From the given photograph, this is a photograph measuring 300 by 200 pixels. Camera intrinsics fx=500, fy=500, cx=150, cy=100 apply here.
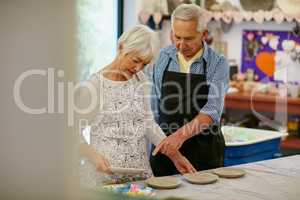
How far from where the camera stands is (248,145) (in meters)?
2.65

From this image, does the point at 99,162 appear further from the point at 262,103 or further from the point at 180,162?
the point at 262,103

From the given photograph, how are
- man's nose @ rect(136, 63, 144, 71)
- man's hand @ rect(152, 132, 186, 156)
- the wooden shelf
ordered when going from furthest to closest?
the wooden shelf
man's hand @ rect(152, 132, 186, 156)
man's nose @ rect(136, 63, 144, 71)

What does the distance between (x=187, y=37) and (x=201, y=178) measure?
0.67 metres

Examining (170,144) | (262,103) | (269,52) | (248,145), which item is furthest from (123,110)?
(269,52)

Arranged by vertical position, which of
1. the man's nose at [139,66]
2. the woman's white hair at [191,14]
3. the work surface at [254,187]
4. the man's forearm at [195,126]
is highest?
the woman's white hair at [191,14]

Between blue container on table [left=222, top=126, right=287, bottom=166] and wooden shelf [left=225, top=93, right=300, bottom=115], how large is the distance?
835mm

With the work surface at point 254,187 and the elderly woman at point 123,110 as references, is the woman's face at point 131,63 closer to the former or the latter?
the elderly woman at point 123,110

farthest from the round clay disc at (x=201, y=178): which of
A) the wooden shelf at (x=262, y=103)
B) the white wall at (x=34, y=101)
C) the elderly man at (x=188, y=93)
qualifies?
the wooden shelf at (x=262, y=103)

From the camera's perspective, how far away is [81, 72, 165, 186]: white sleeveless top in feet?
6.21

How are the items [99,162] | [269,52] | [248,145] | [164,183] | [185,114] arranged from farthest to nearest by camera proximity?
[269,52] → [248,145] → [185,114] → [99,162] → [164,183]

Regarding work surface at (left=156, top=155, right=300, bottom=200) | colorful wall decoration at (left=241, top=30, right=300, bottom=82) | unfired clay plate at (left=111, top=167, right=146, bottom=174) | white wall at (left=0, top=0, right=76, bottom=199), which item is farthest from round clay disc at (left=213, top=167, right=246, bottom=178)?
colorful wall decoration at (left=241, top=30, right=300, bottom=82)

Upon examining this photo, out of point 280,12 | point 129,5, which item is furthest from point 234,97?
point 129,5

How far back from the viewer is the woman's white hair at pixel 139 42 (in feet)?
6.18

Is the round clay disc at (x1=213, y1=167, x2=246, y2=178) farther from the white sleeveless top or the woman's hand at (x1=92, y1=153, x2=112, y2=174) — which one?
the woman's hand at (x1=92, y1=153, x2=112, y2=174)
